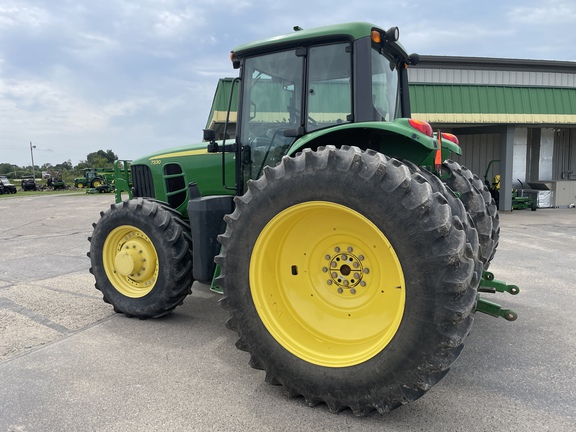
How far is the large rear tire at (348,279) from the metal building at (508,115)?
12.0 m

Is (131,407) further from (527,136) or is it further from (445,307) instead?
(527,136)

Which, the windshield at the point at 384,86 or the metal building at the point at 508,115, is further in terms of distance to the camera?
the metal building at the point at 508,115

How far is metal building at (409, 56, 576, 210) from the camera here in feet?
46.7

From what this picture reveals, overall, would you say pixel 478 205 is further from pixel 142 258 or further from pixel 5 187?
pixel 5 187

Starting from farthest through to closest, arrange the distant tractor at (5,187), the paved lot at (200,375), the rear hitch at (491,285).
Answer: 1. the distant tractor at (5,187)
2. the rear hitch at (491,285)
3. the paved lot at (200,375)

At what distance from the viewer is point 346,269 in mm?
2816

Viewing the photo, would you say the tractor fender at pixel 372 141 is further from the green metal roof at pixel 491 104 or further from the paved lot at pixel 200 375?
the green metal roof at pixel 491 104

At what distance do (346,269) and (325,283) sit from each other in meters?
0.20

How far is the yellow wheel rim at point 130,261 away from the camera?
4.15m

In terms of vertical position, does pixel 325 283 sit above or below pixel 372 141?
below

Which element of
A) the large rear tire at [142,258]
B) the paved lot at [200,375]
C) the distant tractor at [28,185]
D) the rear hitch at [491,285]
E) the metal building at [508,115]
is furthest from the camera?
the distant tractor at [28,185]

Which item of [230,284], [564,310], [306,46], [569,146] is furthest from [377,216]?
[569,146]

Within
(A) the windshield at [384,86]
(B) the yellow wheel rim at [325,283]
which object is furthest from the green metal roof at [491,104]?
(B) the yellow wheel rim at [325,283]

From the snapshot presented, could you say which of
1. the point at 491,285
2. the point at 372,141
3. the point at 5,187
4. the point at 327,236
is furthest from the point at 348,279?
the point at 5,187
